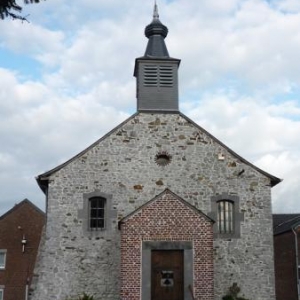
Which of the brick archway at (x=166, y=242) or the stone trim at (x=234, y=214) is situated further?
the stone trim at (x=234, y=214)

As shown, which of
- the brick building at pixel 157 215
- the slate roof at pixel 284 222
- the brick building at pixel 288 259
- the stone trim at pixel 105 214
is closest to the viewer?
the brick building at pixel 157 215

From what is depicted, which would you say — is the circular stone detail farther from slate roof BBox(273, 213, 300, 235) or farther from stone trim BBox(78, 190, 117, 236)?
slate roof BBox(273, 213, 300, 235)

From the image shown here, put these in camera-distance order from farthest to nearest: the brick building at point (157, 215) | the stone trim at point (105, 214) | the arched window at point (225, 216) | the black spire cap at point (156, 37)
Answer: the black spire cap at point (156, 37) → the arched window at point (225, 216) → the stone trim at point (105, 214) → the brick building at point (157, 215)

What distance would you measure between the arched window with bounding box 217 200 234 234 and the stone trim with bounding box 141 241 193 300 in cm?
247

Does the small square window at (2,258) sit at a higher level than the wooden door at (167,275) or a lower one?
higher

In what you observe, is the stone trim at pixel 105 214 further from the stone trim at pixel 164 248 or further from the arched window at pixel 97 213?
the stone trim at pixel 164 248

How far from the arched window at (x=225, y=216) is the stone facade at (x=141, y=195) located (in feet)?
1.05

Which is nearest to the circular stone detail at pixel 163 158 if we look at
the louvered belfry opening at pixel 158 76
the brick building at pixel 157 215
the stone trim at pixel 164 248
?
the brick building at pixel 157 215

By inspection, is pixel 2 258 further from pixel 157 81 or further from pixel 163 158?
pixel 157 81

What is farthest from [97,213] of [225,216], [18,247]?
[18,247]

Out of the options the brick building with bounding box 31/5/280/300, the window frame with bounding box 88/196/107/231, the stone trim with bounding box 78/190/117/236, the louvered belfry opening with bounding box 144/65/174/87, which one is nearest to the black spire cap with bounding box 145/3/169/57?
the louvered belfry opening with bounding box 144/65/174/87

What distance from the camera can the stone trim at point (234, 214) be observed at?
18938 millimetres

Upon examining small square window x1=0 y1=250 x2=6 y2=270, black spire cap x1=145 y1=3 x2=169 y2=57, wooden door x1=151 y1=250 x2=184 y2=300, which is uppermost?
black spire cap x1=145 y1=3 x2=169 y2=57

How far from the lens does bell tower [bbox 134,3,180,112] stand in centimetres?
2017
